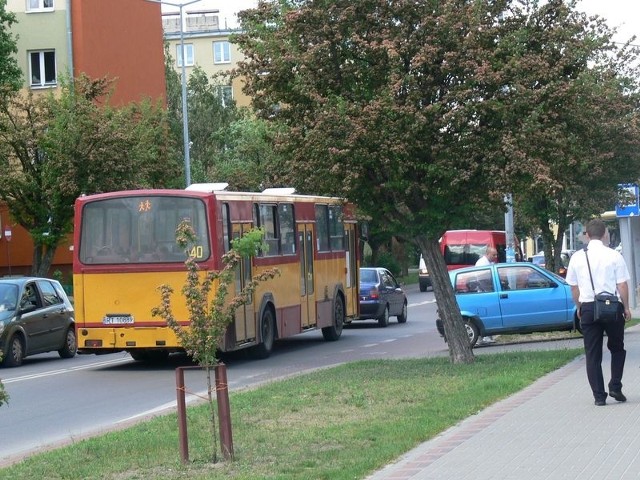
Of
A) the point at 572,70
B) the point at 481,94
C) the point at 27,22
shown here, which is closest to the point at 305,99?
the point at 481,94

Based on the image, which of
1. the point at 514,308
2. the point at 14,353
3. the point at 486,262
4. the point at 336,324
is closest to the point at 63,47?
the point at 336,324

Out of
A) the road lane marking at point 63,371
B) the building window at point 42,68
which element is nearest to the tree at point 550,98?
the road lane marking at point 63,371

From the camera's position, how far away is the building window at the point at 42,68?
181 ft

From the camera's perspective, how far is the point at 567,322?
76.8 feet

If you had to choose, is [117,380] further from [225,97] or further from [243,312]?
[225,97]

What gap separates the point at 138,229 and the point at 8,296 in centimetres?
353

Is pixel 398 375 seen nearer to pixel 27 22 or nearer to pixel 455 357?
pixel 455 357

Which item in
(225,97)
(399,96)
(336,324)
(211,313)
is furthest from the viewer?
(225,97)

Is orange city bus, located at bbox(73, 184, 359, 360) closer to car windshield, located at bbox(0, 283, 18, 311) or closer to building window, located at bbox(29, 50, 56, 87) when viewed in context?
car windshield, located at bbox(0, 283, 18, 311)

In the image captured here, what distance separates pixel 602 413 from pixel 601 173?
14873mm

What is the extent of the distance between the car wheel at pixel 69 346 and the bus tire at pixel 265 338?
13.7 feet

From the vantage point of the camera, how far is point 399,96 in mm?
16891

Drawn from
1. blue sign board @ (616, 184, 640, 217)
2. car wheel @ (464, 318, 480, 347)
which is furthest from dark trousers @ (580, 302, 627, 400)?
blue sign board @ (616, 184, 640, 217)

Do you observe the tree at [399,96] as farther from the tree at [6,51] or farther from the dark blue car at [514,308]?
the tree at [6,51]
